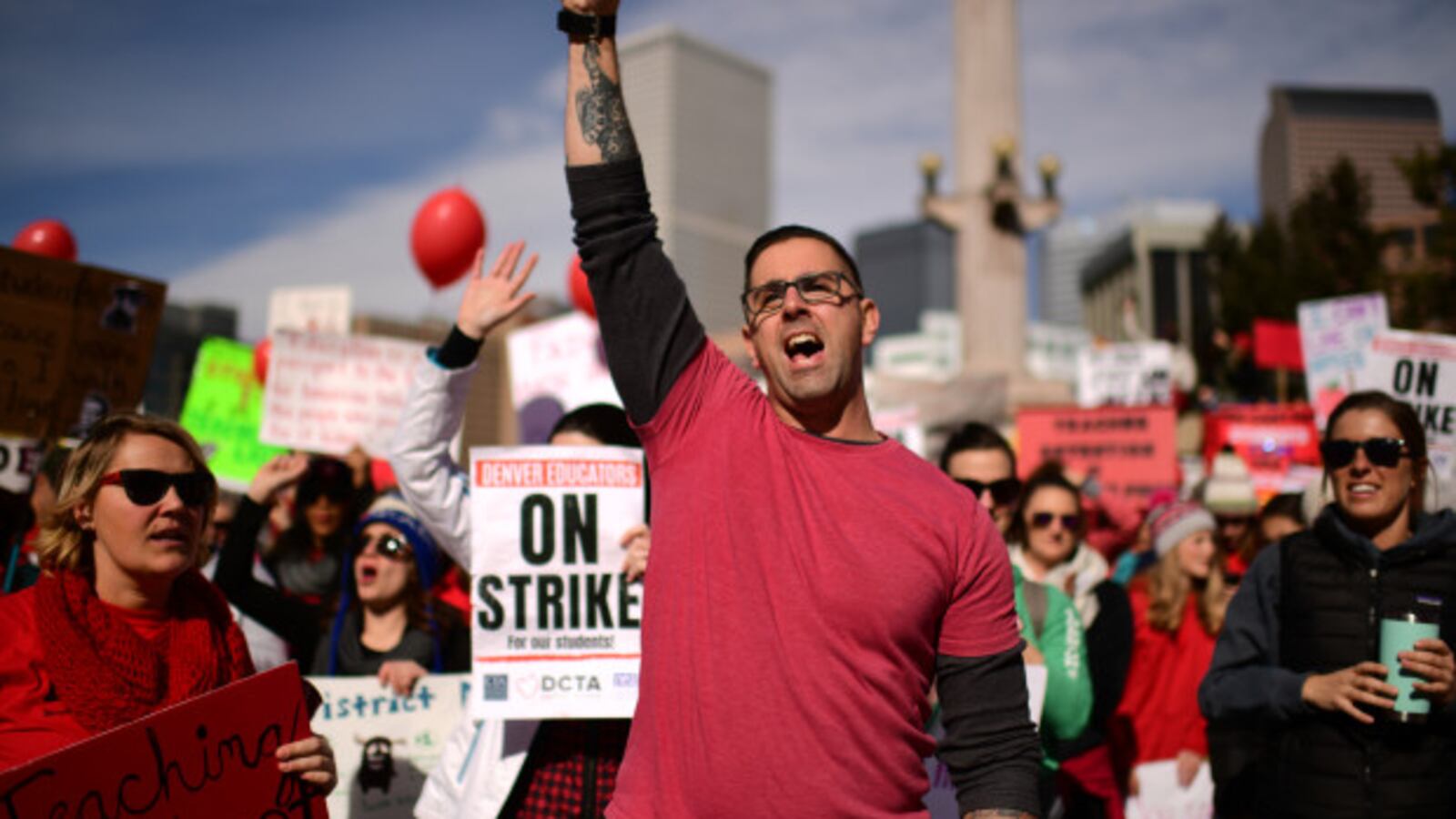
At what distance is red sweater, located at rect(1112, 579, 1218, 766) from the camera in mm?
4992

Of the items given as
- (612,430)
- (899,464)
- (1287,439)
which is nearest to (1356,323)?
(1287,439)

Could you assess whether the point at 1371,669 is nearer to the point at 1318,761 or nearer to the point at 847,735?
the point at 1318,761

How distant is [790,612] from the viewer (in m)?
1.95

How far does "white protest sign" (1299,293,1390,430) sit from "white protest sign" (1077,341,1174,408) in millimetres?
5537

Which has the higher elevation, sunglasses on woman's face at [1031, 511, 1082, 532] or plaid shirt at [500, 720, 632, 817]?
sunglasses on woman's face at [1031, 511, 1082, 532]

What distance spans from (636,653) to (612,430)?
71 centimetres

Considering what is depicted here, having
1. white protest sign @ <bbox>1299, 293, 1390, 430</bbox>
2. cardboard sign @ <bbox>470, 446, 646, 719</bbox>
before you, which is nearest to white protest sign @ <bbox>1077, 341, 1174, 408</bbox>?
white protest sign @ <bbox>1299, 293, 1390, 430</bbox>

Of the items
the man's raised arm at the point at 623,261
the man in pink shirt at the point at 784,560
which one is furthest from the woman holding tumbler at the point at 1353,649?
the man's raised arm at the point at 623,261

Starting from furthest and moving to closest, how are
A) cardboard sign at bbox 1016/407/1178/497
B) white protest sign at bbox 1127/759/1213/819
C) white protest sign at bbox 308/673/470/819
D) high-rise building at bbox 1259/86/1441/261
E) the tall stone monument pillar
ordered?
high-rise building at bbox 1259/86/1441/261 < the tall stone monument pillar < cardboard sign at bbox 1016/407/1178/497 < white protest sign at bbox 1127/759/1213/819 < white protest sign at bbox 308/673/470/819

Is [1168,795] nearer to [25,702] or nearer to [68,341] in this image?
[25,702]

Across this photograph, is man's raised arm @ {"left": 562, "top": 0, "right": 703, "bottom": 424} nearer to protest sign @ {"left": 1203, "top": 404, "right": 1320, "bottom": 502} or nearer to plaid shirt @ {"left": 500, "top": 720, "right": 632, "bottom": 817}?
plaid shirt @ {"left": 500, "top": 720, "right": 632, "bottom": 817}

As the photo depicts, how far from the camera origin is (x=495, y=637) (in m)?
3.22

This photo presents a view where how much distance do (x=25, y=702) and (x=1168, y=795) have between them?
14.4ft

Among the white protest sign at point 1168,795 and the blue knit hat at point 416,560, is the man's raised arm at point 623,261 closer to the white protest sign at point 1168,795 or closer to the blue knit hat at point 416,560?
the blue knit hat at point 416,560
